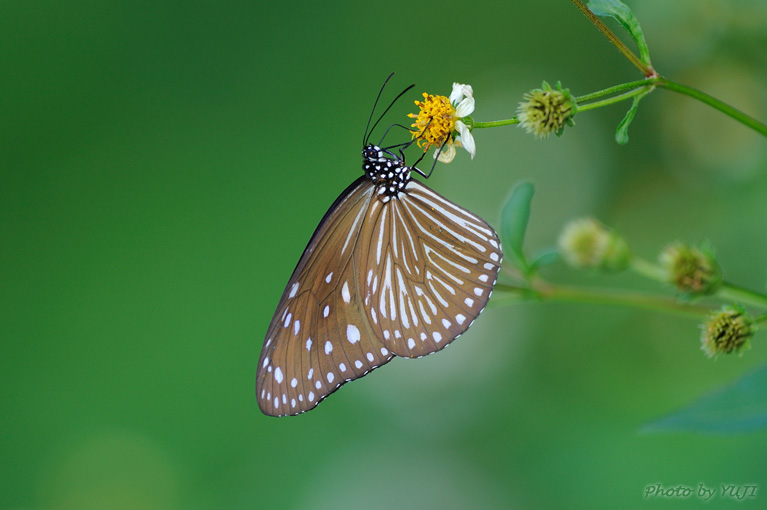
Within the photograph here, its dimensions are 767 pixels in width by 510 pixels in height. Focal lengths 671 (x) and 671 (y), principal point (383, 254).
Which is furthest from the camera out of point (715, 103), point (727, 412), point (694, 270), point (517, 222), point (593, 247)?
point (593, 247)

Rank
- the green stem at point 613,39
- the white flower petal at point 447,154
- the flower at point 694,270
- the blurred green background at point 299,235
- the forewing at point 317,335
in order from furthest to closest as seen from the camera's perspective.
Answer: the blurred green background at point 299,235
the forewing at point 317,335
the white flower petal at point 447,154
the flower at point 694,270
the green stem at point 613,39

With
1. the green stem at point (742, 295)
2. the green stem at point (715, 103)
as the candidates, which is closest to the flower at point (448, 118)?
the green stem at point (715, 103)

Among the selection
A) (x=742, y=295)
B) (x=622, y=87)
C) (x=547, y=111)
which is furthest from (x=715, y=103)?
(x=742, y=295)

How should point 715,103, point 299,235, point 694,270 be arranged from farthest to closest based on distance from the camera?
point 299,235, point 694,270, point 715,103

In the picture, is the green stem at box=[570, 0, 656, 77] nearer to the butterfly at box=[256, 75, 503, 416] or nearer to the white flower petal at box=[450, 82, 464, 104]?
the white flower petal at box=[450, 82, 464, 104]

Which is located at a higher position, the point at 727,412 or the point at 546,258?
the point at 546,258

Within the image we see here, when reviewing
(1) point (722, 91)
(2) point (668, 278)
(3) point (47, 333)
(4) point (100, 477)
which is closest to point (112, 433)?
(4) point (100, 477)

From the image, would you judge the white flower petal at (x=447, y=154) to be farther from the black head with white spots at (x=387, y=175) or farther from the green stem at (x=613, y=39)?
the green stem at (x=613, y=39)

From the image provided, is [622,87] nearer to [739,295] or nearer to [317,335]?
[739,295]
